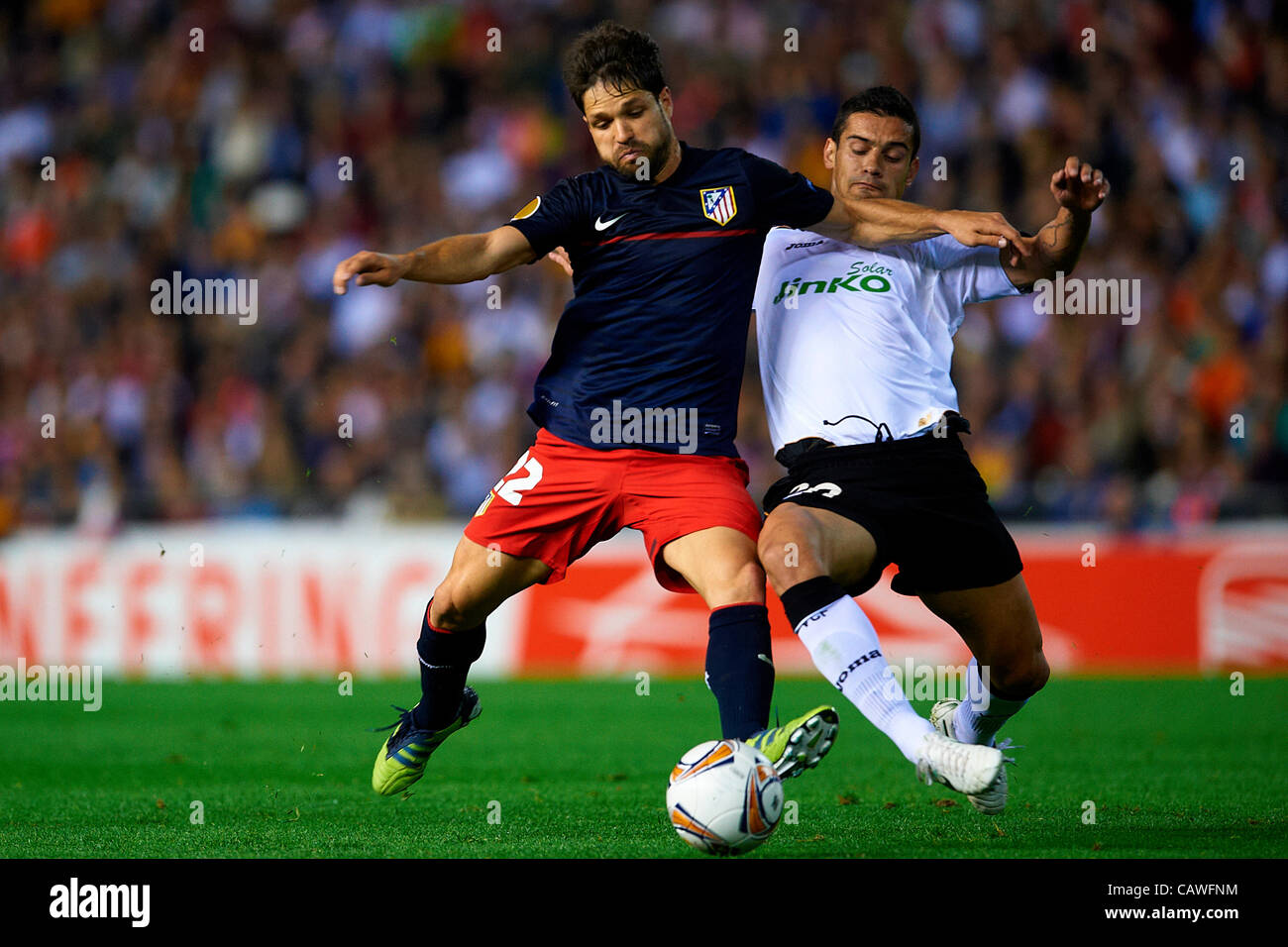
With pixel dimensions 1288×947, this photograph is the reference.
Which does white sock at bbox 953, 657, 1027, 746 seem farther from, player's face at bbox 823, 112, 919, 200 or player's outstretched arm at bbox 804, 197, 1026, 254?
player's face at bbox 823, 112, 919, 200

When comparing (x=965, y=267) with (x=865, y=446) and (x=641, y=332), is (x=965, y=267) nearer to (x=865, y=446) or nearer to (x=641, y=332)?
(x=865, y=446)

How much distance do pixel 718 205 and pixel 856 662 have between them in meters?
1.61

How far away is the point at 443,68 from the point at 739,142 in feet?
12.4

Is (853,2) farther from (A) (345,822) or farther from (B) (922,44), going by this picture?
(A) (345,822)

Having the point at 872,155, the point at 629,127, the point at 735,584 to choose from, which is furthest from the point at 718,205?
the point at 735,584

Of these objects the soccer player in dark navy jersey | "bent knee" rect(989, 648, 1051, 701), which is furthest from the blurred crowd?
the soccer player in dark navy jersey

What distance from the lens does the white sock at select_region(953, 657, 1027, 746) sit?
5.76 metres

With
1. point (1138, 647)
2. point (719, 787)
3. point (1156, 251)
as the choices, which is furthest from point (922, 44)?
point (719, 787)

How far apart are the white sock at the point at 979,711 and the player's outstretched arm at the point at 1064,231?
145 centimetres

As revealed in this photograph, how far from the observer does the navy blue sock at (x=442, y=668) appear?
5633 mm

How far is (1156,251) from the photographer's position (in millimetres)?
13633

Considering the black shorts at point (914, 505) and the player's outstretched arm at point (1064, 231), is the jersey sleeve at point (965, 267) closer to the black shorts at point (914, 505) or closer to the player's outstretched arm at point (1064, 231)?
the player's outstretched arm at point (1064, 231)

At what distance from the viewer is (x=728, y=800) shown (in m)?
4.32

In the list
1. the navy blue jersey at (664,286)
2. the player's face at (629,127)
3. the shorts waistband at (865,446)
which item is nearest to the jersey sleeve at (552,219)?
the navy blue jersey at (664,286)
